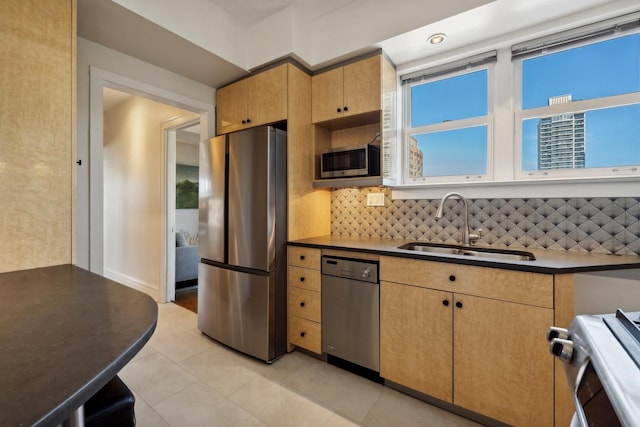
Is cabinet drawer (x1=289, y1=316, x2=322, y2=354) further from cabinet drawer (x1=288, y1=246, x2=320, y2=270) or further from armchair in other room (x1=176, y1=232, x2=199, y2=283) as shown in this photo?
armchair in other room (x1=176, y1=232, x2=199, y2=283)

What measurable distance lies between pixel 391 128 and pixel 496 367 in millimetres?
1761

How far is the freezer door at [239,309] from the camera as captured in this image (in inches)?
83.7

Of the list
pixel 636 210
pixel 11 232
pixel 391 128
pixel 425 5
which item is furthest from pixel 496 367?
pixel 11 232

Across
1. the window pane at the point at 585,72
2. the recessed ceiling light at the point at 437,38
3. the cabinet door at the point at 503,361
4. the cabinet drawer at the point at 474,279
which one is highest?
the recessed ceiling light at the point at 437,38

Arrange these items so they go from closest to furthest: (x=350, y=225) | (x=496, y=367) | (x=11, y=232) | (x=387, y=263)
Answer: (x=11, y=232) → (x=496, y=367) → (x=387, y=263) → (x=350, y=225)

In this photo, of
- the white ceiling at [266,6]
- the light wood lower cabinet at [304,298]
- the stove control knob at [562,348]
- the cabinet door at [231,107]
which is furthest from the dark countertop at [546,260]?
the white ceiling at [266,6]

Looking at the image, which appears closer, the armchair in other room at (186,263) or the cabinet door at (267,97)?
the cabinet door at (267,97)

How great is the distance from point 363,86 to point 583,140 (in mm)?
1535

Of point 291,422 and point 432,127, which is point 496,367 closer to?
point 291,422

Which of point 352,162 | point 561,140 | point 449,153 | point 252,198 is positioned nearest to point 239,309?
point 252,198

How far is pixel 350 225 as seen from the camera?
2.61 metres

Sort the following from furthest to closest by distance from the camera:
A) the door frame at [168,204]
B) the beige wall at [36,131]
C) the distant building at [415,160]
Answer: the door frame at [168,204] → the distant building at [415,160] → the beige wall at [36,131]

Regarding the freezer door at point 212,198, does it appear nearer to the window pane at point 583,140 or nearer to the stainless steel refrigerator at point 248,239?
the stainless steel refrigerator at point 248,239

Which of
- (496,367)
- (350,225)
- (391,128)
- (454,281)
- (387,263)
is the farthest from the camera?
(350,225)
